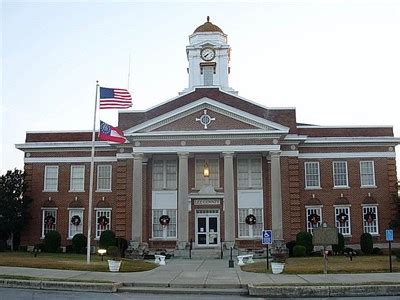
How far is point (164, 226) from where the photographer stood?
4122 cm

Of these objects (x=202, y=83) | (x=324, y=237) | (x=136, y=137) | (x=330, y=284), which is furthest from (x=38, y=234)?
(x=330, y=284)

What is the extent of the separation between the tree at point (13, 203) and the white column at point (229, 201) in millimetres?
16385

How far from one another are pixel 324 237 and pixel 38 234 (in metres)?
27.1

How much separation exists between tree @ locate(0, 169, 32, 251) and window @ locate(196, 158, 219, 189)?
550 inches

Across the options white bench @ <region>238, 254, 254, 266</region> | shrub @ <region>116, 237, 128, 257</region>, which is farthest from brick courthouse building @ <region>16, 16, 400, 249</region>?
white bench @ <region>238, 254, 254, 266</region>

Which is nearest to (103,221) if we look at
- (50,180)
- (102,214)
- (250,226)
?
(102,214)

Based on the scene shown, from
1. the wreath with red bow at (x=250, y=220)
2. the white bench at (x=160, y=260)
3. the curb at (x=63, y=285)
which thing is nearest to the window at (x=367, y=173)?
the wreath with red bow at (x=250, y=220)

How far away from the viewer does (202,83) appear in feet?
153

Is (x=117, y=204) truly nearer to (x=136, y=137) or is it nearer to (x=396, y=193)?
(x=136, y=137)

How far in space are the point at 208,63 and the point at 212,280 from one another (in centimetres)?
2832

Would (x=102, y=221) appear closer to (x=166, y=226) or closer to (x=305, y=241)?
(x=166, y=226)

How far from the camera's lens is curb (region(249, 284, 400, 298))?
17.9 m

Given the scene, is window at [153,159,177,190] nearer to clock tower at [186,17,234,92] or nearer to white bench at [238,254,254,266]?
clock tower at [186,17,234,92]

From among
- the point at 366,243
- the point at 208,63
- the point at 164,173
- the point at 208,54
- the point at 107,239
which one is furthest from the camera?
the point at 208,54
